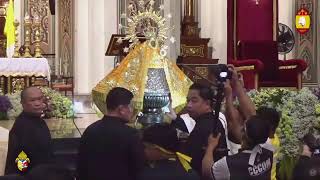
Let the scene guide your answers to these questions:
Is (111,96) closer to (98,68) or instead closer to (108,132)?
(108,132)

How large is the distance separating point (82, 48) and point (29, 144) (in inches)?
441

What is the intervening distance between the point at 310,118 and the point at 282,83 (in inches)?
281

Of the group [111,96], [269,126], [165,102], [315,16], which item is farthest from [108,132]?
[315,16]

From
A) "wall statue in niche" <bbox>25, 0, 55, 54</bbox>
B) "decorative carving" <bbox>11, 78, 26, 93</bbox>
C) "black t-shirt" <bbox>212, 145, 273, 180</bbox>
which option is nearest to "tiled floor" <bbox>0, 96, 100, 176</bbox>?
"decorative carving" <bbox>11, 78, 26, 93</bbox>

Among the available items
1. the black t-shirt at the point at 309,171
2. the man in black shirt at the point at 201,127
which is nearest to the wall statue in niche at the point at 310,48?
the man in black shirt at the point at 201,127

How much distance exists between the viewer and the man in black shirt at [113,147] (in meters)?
4.52

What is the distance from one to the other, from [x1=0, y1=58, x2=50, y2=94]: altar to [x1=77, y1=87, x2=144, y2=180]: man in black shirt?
8.99 metres

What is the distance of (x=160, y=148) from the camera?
15.1 feet

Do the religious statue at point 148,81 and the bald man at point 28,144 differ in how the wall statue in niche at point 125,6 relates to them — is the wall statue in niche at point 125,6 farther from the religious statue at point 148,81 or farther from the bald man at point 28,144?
the bald man at point 28,144

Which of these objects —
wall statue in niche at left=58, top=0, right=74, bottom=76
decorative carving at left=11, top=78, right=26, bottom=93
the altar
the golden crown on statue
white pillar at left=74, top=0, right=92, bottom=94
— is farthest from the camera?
wall statue in niche at left=58, top=0, right=74, bottom=76

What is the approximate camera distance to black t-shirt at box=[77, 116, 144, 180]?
14.8 feet

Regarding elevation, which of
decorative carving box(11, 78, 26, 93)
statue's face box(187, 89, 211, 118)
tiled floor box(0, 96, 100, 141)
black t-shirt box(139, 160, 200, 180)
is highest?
statue's face box(187, 89, 211, 118)

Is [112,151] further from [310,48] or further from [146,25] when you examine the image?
[310,48]

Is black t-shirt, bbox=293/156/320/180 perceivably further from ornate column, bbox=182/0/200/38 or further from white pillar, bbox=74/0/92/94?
ornate column, bbox=182/0/200/38
